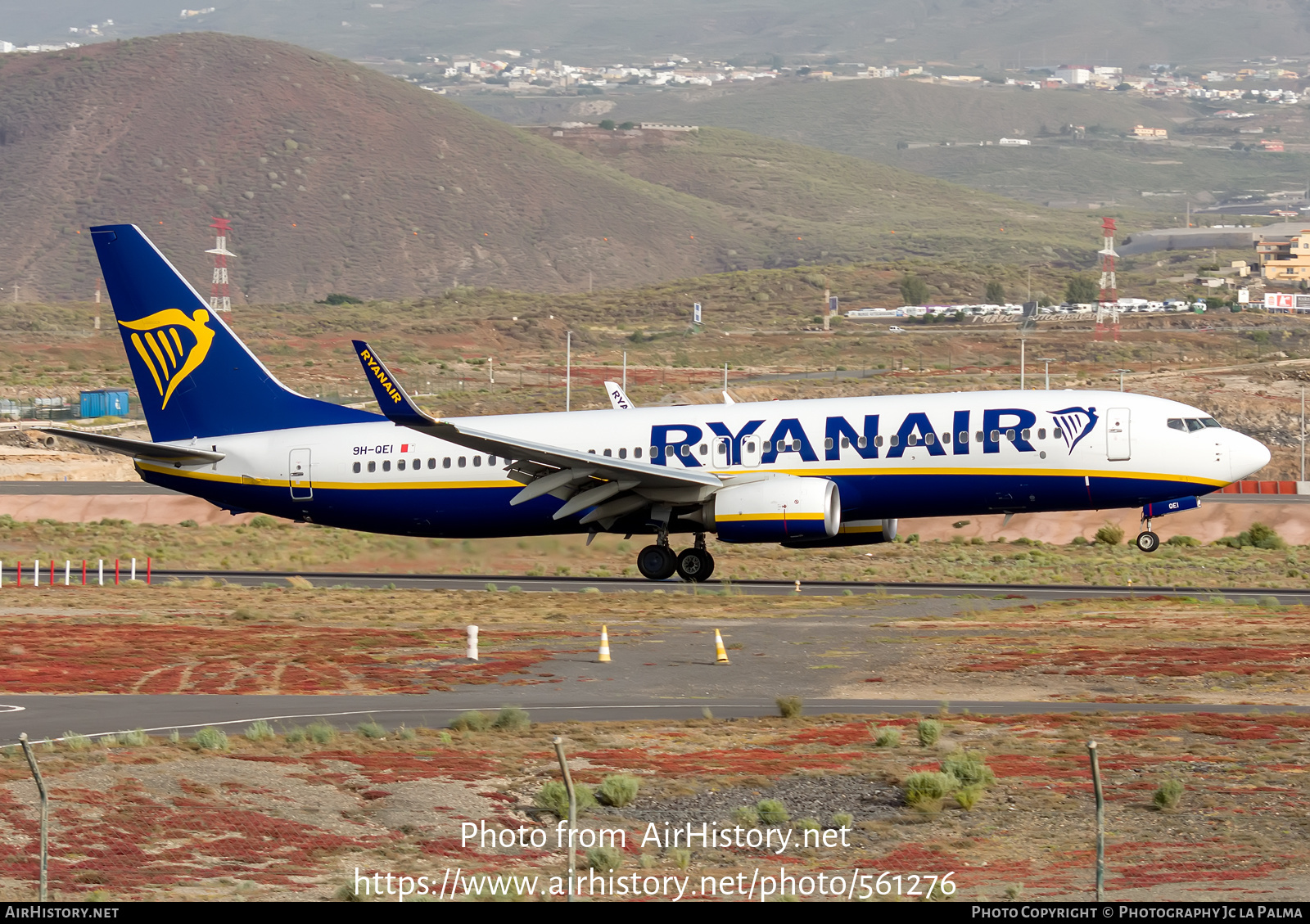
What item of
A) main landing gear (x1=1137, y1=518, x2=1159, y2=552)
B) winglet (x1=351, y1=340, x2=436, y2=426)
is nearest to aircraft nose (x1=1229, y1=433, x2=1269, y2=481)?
main landing gear (x1=1137, y1=518, x2=1159, y2=552)

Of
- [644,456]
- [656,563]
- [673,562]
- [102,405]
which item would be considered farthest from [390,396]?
[102,405]

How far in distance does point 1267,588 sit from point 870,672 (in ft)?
68.6

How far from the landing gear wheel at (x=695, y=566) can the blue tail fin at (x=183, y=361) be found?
351 inches

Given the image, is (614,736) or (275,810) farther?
(614,736)

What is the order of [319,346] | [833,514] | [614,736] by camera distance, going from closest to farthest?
[614,736]
[833,514]
[319,346]

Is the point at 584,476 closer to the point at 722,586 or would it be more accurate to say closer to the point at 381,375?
the point at 381,375

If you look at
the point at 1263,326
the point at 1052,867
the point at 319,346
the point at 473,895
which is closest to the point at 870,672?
the point at 1052,867

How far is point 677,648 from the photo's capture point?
109 ft

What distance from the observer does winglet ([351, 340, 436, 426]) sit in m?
35.8

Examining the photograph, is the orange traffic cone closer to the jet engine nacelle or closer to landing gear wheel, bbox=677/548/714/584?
the jet engine nacelle

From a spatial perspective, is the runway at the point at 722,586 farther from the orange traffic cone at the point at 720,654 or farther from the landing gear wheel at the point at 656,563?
the orange traffic cone at the point at 720,654

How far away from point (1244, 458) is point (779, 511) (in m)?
11.0

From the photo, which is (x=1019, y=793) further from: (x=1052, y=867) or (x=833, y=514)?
(x=833, y=514)

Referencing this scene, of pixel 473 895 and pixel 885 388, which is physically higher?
pixel 885 388
